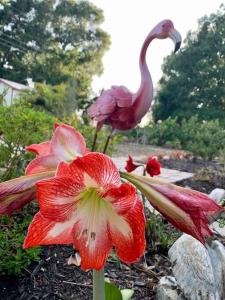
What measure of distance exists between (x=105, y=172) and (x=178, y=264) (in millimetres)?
1628

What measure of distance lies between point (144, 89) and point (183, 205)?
0.20 meters

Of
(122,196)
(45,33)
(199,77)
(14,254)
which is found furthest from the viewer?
(45,33)

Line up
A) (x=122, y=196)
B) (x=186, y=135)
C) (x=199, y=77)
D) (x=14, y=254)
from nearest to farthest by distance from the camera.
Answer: (x=122, y=196)
(x=14, y=254)
(x=186, y=135)
(x=199, y=77)

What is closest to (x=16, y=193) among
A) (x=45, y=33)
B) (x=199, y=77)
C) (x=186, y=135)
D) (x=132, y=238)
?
(x=132, y=238)

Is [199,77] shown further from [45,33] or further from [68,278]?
[68,278]

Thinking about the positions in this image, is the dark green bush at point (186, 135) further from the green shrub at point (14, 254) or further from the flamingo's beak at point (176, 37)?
the flamingo's beak at point (176, 37)

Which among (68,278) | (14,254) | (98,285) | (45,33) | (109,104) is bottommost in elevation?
(68,278)

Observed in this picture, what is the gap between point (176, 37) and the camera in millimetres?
617

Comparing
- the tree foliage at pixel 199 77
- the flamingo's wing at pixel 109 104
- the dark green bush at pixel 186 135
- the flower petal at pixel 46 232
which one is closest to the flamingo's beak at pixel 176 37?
the flamingo's wing at pixel 109 104

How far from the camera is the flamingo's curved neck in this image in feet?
2.03

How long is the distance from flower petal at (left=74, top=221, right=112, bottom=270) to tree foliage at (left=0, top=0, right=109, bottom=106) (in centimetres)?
3437

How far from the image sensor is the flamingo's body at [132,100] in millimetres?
622

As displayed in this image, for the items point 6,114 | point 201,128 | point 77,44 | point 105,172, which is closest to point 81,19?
point 77,44

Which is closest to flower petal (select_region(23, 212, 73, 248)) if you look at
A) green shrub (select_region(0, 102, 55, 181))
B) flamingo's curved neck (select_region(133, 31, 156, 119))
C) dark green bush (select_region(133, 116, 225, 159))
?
flamingo's curved neck (select_region(133, 31, 156, 119))
